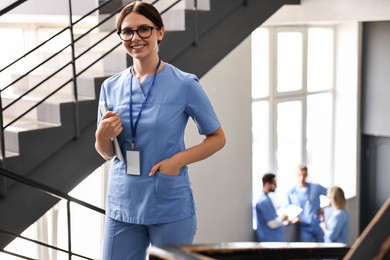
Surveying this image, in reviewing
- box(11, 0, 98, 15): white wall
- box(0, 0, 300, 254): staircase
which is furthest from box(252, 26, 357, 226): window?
box(0, 0, 300, 254): staircase

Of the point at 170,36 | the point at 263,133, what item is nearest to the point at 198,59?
the point at 170,36

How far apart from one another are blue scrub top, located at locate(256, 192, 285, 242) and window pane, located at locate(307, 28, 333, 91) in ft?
6.45

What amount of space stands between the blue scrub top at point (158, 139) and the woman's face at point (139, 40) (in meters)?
0.09

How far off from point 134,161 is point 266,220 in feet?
13.4

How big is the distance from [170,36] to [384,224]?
2.59m

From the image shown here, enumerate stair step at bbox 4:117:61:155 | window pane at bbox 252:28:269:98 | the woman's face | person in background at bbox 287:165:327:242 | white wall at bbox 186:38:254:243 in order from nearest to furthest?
the woman's face < stair step at bbox 4:117:61:155 < white wall at bbox 186:38:254:243 < person in background at bbox 287:165:327:242 < window pane at bbox 252:28:269:98

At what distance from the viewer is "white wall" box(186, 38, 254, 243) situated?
538 cm

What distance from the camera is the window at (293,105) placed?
6426mm

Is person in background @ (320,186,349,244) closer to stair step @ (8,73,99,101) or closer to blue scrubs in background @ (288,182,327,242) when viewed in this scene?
blue scrubs in background @ (288,182,327,242)

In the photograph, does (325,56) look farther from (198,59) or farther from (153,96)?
(153,96)

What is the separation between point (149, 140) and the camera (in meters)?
1.86

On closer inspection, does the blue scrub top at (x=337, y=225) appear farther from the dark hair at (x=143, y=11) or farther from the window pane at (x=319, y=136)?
the dark hair at (x=143, y=11)

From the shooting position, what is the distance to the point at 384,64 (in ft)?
23.2

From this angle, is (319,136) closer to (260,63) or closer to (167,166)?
(260,63)
